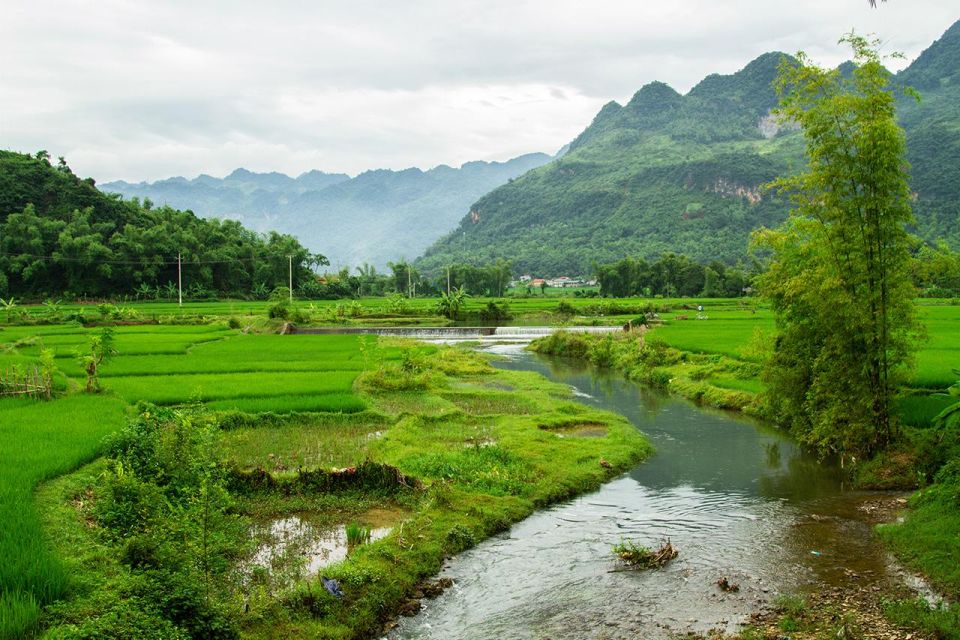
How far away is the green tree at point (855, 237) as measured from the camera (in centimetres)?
1202

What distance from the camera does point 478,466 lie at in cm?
1261

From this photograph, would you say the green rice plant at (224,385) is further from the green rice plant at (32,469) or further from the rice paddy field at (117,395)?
the green rice plant at (32,469)

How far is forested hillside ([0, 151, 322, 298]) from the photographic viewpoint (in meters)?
64.2

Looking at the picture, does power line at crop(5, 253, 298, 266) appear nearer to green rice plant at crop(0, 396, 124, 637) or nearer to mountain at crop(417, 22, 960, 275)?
green rice plant at crop(0, 396, 124, 637)

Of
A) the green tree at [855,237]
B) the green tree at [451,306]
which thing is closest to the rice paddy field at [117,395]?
the green tree at [855,237]

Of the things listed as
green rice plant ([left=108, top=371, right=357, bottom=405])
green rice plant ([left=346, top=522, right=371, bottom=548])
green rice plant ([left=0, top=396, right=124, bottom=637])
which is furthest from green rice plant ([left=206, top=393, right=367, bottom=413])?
green rice plant ([left=346, top=522, right=371, bottom=548])

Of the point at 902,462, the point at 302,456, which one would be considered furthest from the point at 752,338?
the point at 302,456

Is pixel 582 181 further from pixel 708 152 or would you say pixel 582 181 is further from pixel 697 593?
pixel 697 593

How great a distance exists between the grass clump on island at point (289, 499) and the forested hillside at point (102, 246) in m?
54.8

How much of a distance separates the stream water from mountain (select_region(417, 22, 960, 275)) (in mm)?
98359

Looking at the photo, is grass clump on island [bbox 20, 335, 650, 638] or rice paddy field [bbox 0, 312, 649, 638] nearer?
grass clump on island [bbox 20, 335, 650, 638]

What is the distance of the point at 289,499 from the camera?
1112 cm

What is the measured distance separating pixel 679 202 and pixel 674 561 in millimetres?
150395

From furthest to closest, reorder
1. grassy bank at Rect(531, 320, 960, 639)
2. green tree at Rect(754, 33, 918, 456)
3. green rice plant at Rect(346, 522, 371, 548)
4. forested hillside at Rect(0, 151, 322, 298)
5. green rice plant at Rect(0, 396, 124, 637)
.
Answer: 1. forested hillside at Rect(0, 151, 322, 298)
2. green tree at Rect(754, 33, 918, 456)
3. green rice plant at Rect(346, 522, 371, 548)
4. grassy bank at Rect(531, 320, 960, 639)
5. green rice plant at Rect(0, 396, 124, 637)
